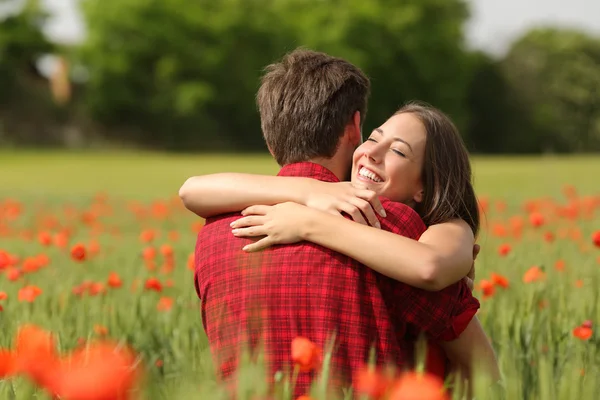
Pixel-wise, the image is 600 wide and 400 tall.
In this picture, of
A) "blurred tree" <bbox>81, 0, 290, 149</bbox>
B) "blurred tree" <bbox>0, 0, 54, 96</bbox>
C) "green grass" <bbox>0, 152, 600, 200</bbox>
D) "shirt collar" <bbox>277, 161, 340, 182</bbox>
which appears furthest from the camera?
"blurred tree" <bbox>81, 0, 290, 149</bbox>

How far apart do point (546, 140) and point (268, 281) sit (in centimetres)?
7362

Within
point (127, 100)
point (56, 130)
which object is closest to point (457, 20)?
point (127, 100)

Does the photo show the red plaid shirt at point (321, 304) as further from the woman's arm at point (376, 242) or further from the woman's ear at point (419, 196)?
the woman's ear at point (419, 196)

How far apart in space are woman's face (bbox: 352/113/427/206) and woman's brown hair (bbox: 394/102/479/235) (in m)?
0.03

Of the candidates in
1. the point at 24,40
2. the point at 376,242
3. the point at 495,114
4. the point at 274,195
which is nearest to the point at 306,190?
the point at 274,195

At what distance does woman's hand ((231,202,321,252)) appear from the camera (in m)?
2.31

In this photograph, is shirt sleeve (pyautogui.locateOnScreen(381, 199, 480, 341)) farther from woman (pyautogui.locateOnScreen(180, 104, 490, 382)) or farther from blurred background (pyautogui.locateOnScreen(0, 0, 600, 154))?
blurred background (pyautogui.locateOnScreen(0, 0, 600, 154))

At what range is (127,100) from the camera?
174ft

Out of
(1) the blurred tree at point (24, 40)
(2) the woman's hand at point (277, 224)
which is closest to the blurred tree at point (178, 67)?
(1) the blurred tree at point (24, 40)

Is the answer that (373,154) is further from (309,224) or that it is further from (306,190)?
(309,224)

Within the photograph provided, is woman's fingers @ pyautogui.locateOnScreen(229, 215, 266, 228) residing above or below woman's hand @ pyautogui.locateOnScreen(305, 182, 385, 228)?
below

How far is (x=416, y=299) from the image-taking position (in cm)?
235

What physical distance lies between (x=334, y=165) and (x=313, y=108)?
20 centimetres

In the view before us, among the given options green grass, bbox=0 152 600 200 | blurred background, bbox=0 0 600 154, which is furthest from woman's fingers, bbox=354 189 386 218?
blurred background, bbox=0 0 600 154
